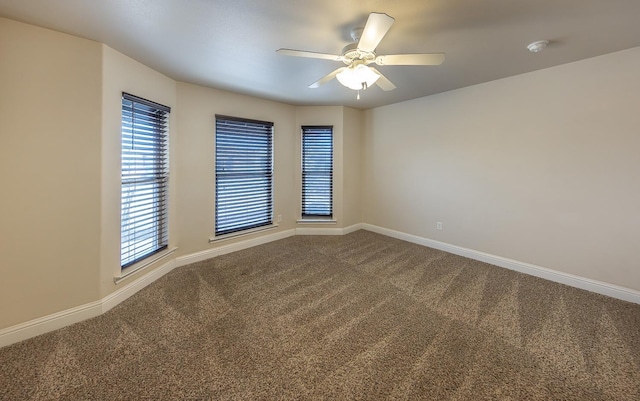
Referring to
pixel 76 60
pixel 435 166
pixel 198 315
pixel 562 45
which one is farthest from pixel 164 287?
pixel 562 45

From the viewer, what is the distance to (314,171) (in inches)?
190

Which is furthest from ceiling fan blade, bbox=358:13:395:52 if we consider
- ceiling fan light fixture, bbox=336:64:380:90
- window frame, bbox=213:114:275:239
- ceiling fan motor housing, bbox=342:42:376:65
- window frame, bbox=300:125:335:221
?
window frame, bbox=300:125:335:221

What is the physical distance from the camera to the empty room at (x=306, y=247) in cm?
172

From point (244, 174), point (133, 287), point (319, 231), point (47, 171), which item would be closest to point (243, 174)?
point (244, 174)

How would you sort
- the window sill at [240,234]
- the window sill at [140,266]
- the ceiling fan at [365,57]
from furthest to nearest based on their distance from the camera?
the window sill at [240,234] → the window sill at [140,266] → the ceiling fan at [365,57]

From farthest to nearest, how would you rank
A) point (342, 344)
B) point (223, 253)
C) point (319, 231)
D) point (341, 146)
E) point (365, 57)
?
point (319, 231) → point (341, 146) → point (223, 253) → point (365, 57) → point (342, 344)

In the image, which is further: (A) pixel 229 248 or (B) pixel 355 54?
(A) pixel 229 248

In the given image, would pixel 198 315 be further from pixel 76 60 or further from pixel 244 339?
pixel 76 60

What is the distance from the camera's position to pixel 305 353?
183 centimetres

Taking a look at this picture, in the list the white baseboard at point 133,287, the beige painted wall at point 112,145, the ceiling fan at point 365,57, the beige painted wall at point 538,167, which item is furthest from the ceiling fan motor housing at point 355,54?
the white baseboard at point 133,287

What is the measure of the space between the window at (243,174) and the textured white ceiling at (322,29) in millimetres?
1036

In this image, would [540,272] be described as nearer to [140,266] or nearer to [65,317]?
[140,266]

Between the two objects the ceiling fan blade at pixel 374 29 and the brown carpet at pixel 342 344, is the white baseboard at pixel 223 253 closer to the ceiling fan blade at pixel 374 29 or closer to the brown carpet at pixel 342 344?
the brown carpet at pixel 342 344

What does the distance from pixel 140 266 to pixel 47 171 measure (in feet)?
3.95
